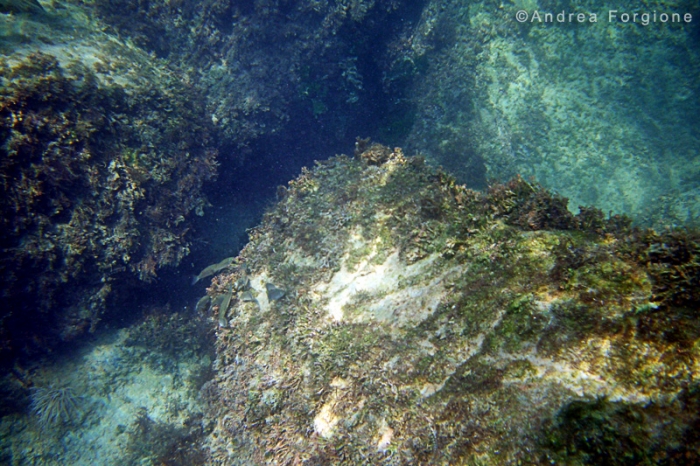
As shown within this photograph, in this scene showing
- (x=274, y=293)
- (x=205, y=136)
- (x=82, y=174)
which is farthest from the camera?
(x=205, y=136)

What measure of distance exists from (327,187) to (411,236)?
84.5 inches

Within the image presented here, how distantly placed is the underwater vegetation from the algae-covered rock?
4.09m

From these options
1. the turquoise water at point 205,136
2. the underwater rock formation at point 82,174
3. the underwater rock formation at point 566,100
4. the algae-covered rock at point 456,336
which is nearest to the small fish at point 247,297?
the algae-covered rock at point 456,336

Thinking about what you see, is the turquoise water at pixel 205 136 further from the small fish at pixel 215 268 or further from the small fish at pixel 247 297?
the small fish at pixel 247 297

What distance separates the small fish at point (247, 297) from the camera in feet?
15.9

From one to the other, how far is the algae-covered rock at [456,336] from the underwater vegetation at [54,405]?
4.09 meters

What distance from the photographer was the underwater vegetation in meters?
6.07

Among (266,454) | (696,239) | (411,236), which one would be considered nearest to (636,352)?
(696,239)

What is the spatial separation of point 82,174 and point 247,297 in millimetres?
3850

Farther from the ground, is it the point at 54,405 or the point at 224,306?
the point at 224,306

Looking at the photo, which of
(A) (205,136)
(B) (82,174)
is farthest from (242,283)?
(A) (205,136)

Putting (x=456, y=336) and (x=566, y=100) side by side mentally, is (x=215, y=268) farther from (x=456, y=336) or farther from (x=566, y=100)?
(x=566, y=100)

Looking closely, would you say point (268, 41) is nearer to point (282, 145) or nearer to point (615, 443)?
point (282, 145)

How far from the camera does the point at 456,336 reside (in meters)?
2.88
